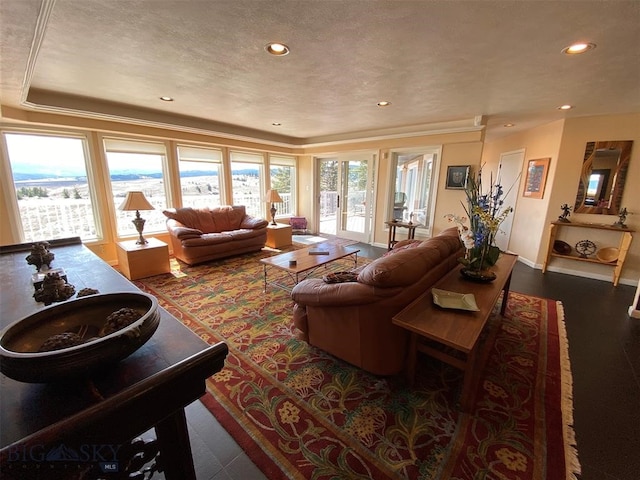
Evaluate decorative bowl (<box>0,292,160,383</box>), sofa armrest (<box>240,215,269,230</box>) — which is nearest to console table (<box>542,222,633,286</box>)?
sofa armrest (<box>240,215,269,230</box>)

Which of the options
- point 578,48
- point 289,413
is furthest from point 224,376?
point 578,48

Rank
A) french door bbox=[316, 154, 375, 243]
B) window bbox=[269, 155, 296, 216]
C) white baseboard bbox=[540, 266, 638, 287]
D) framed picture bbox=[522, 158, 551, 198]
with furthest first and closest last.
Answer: window bbox=[269, 155, 296, 216], french door bbox=[316, 154, 375, 243], framed picture bbox=[522, 158, 551, 198], white baseboard bbox=[540, 266, 638, 287]

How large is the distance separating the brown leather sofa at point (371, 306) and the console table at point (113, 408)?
3.60ft

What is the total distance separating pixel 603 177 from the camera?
151 inches

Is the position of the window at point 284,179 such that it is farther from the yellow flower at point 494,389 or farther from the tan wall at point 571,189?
the yellow flower at point 494,389

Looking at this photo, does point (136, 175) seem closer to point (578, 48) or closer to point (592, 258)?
point (578, 48)

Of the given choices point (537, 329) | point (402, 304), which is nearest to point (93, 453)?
point (402, 304)

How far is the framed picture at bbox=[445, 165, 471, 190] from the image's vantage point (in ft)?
14.7

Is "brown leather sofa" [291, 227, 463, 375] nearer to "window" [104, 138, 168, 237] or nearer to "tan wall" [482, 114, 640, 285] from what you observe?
"tan wall" [482, 114, 640, 285]

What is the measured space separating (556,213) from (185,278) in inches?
231

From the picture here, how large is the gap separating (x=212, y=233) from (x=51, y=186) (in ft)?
7.40

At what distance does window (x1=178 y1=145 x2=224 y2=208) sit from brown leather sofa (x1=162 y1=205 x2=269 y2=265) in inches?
20.1

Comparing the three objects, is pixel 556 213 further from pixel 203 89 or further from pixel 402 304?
pixel 203 89

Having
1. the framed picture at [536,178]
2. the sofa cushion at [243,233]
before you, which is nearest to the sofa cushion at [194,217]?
the sofa cushion at [243,233]
